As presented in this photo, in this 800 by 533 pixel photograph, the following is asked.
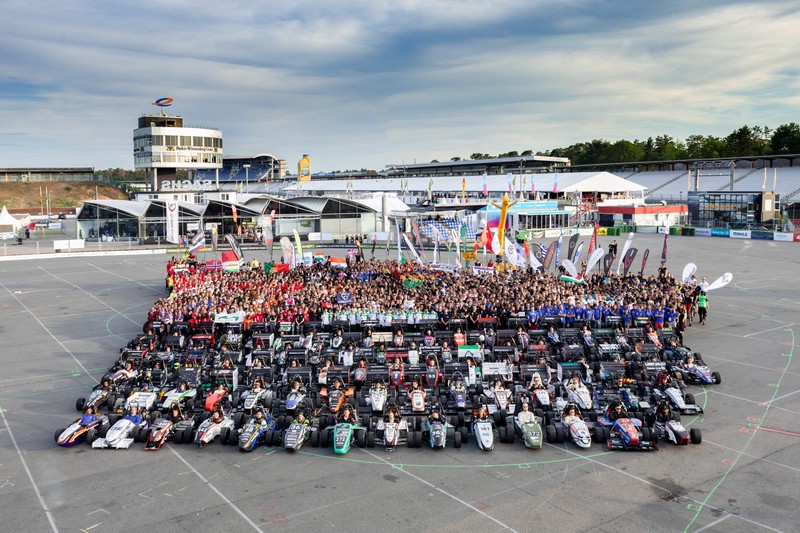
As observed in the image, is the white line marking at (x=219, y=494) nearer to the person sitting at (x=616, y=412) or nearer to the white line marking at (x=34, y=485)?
the white line marking at (x=34, y=485)

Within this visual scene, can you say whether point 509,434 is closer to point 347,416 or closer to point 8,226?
point 347,416

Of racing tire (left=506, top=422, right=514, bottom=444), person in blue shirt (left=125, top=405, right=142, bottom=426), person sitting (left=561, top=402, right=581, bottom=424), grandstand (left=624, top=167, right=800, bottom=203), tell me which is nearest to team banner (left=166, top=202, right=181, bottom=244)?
person in blue shirt (left=125, top=405, right=142, bottom=426)

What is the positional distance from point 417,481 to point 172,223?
56294mm

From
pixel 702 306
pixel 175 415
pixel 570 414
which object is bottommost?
pixel 175 415

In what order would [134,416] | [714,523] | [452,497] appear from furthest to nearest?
[134,416] → [452,497] → [714,523]

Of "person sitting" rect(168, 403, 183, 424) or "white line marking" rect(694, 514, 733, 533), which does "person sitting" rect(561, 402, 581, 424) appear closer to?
"white line marking" rect(694, 514, 733, 533)

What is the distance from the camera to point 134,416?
1639 cm

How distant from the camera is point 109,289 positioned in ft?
127

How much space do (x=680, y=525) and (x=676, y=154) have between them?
14632cm

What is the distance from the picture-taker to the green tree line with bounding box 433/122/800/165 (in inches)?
4478

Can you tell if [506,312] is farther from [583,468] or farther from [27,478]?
Result: [27,478]

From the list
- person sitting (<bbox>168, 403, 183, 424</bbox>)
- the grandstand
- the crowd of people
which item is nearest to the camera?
person sitting (<bbox>168, 403, 183, 424</bbox>)

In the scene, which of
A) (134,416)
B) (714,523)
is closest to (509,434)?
(714,523)

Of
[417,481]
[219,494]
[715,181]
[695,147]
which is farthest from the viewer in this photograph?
[695,147]
